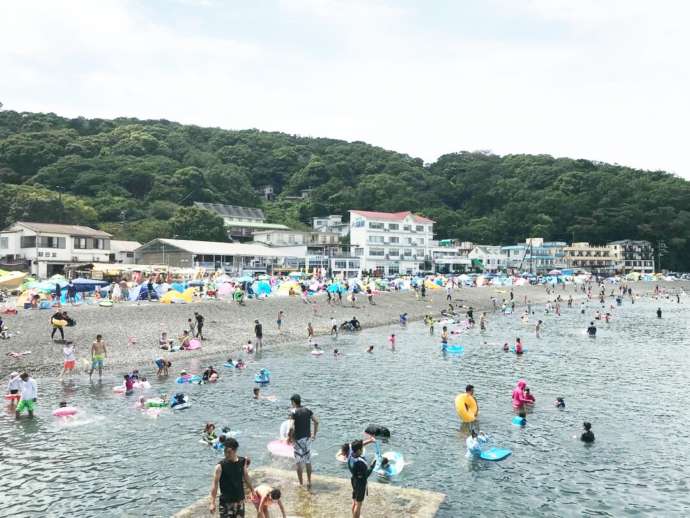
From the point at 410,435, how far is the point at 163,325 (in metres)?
23.7

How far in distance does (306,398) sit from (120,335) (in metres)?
16.0

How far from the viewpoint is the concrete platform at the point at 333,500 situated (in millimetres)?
10977

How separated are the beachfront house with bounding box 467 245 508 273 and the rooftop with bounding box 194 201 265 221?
1924 inches

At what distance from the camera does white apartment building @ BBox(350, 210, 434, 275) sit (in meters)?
97.4

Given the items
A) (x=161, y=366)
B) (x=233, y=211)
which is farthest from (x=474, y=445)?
(x=233, y=211)

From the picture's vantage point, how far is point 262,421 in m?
18.7

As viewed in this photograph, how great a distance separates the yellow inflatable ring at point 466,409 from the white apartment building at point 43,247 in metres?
55.4

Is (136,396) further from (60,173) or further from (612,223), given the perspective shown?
(612,223)

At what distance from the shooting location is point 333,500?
11.5 m

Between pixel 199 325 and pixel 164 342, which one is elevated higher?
pixel 199 325

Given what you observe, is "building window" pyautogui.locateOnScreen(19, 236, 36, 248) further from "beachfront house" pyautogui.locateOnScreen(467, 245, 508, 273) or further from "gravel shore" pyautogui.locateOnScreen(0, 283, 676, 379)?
"beachfront house" pyautogui.locateOnScreen(467, 245, 508, 273)

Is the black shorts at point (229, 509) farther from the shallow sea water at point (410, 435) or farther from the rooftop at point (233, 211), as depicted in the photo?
the rooftop at point (233, 211)

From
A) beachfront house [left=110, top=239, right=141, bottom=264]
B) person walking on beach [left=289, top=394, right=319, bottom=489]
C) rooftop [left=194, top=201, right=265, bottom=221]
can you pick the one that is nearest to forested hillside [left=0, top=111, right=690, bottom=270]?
rooftop [left=194, top=201, right=265, bottom=221]

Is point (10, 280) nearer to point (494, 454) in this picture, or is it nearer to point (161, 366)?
point (161, 366)
